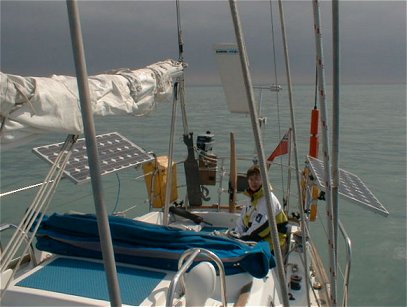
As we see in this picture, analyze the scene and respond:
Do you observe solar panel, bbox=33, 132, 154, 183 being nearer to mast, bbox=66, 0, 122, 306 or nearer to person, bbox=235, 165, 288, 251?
person, bbox=235, 165, 288, 251

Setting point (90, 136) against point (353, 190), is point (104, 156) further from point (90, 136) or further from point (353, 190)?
point (90, 136)

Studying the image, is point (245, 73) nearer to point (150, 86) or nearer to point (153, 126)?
point (150, 86)

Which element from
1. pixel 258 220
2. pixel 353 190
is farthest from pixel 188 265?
pixel 258 220

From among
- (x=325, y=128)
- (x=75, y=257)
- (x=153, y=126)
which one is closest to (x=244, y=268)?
(x=75, y=257)

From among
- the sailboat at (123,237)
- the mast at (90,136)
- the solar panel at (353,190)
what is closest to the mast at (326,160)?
the sailboat at (123,237)

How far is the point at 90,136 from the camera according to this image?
1344 mm

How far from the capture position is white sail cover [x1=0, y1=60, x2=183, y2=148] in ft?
7.17

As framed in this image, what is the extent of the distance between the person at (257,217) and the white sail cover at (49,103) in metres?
1.71

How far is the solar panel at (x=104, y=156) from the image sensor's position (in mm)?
3987

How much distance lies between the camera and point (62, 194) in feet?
41.8

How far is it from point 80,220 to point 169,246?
82 cm

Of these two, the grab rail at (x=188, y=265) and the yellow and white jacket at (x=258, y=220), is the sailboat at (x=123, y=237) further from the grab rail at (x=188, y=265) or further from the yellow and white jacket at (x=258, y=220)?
the yellow and white jacket at (x=258, y=220)

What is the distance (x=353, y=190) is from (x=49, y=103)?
2.76m

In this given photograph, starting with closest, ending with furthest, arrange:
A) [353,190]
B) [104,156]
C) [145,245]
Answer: [145,245], [353,190], [104,156]
